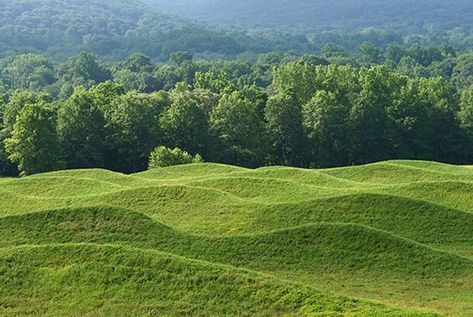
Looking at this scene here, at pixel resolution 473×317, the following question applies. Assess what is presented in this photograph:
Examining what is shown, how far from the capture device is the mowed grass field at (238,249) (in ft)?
74.5

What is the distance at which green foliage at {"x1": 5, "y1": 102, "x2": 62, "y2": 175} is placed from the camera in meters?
56.2

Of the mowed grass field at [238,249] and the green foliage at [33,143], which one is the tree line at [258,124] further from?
the mowed grass field at [238,249]

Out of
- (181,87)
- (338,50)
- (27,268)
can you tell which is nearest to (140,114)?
(181,87)

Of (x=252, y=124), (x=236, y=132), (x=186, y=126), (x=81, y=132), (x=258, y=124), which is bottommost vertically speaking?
(x=236, y=132)

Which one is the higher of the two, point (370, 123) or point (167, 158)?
point (167, 158)

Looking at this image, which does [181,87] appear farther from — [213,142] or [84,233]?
[84,233]

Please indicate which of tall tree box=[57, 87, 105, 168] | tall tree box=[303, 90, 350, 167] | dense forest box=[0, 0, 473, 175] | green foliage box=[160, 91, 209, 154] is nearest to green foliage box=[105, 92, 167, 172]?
dense forest box=[0, 0, 473, 175]

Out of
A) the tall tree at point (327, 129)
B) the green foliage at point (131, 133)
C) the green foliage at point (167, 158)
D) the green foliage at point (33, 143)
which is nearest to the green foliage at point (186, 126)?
the green foliage at point (131, 133)

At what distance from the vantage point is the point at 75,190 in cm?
4178

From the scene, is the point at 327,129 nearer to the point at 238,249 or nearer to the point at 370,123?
the point at 370,123

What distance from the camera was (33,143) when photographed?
56.3 m

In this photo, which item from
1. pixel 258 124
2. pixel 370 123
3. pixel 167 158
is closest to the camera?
pixel 167 158

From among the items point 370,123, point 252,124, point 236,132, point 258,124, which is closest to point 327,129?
point 370,123

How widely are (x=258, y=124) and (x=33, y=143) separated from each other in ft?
67.6
